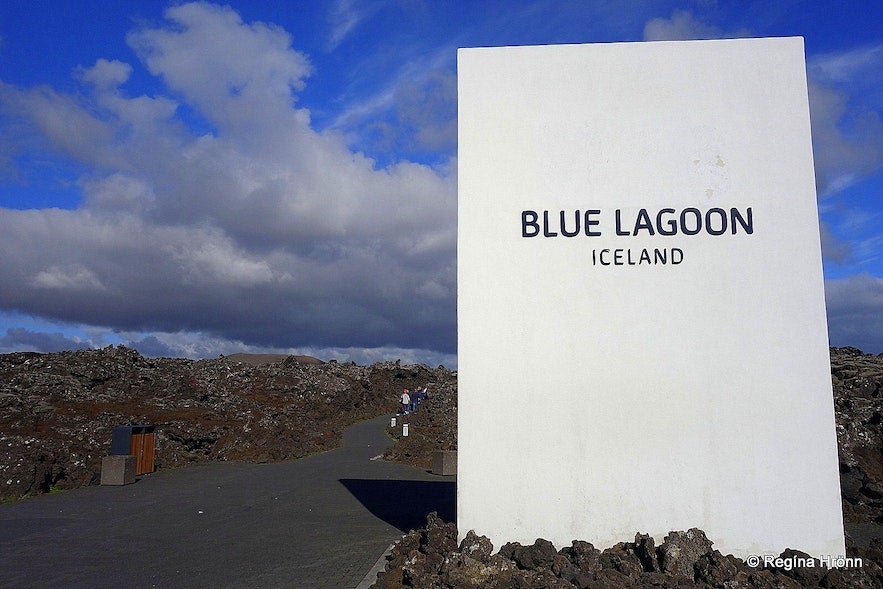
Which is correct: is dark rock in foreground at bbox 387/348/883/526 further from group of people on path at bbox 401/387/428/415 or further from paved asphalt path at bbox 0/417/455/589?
group of people on path at bbox 401/387/428/415

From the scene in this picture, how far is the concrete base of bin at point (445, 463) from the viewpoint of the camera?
54.9ft

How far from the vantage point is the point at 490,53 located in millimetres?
7586

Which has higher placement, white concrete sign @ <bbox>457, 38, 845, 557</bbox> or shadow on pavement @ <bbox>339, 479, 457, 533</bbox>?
white concrete sign @ <bbox>457, 38, 845, 557</bbox>

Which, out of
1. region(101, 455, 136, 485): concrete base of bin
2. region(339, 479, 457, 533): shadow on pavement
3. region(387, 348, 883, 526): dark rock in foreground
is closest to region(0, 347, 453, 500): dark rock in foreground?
region(101, 455, 136, 485): concrete base of bin

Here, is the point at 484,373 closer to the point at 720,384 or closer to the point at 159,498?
the point at 720,384

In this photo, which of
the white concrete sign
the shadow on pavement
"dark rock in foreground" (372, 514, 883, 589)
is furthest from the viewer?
the shadow on pavement

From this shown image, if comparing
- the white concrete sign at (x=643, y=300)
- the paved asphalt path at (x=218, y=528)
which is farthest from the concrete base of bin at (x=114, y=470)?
the white concrete sign at (x=643, y=300)

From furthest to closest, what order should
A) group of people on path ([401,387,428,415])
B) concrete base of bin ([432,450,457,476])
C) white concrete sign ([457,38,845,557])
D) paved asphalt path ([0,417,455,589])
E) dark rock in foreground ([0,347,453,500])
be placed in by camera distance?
group of people on path ([401,387,428,415]), concrete base of bin ([432,450,457,476]), dark rock in foreground ([0,347,453,500]), paved asphalt path ([0,417,455,589]), white concrete sign ([457,38,845,557])

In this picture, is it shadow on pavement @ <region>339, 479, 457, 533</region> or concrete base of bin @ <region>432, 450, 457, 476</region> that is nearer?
shadow on pavement @ <region>339, 479, 457, 533</region>

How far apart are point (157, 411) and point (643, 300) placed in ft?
70.3

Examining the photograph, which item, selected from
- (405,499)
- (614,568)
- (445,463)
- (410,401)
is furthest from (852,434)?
(410,401)

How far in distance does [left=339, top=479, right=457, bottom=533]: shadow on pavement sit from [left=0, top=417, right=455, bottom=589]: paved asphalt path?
0.02 m

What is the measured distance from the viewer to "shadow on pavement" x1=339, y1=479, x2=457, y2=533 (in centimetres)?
1096

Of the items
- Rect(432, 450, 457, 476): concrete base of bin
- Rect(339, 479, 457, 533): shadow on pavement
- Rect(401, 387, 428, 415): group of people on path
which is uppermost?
Rect(401, 387, 428, 415): group of people on path
